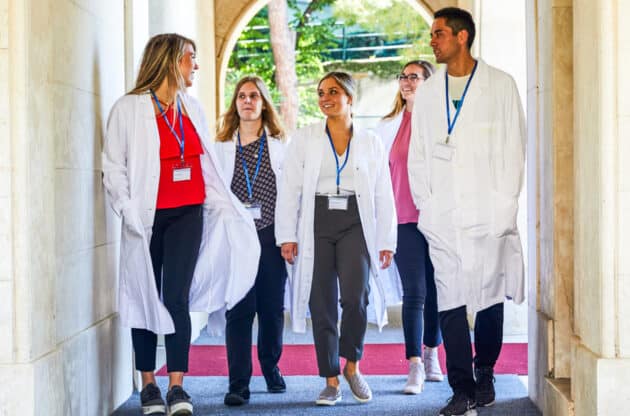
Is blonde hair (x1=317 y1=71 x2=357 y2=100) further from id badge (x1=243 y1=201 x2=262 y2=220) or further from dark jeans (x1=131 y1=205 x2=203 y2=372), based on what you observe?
dark jeans (x1=131 y1=205 x2=203 y2=372)

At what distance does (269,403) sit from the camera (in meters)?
4.96

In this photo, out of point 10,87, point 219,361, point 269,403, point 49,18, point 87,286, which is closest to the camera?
point 10,87

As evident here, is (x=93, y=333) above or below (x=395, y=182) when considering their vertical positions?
below

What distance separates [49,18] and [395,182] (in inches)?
88.9

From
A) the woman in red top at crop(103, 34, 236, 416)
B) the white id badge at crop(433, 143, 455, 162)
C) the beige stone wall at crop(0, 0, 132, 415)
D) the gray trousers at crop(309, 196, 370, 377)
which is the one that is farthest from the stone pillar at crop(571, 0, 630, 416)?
the beige stone wall at crop(0, 0, 132, 415)

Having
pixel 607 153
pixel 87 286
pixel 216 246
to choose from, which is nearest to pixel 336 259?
pixel 216 246

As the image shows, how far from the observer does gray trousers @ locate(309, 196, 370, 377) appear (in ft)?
16.0

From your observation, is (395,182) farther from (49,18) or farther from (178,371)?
(49,18)

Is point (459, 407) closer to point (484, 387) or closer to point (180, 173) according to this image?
point (484, 387)

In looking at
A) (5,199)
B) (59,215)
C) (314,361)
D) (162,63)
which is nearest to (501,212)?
(162,63)

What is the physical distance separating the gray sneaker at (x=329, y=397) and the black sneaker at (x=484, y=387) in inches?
27.2

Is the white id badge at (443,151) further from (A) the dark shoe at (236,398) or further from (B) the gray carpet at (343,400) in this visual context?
(A) the dark shoe at (236,398)

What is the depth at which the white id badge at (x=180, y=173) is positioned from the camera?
4695mm

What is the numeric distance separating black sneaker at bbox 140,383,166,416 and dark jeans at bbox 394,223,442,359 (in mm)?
1391
